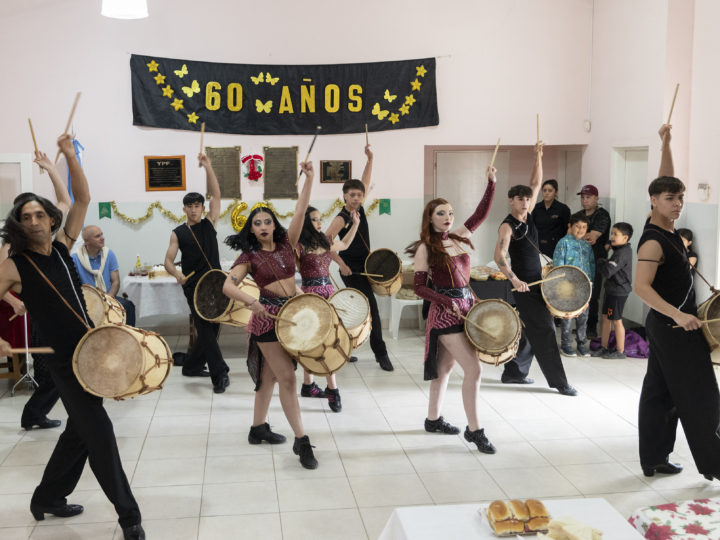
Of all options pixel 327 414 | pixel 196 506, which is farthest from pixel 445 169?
pixel 196 506

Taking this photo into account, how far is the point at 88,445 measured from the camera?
153 inches

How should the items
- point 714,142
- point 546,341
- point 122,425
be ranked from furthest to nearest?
point 714,142
point 546,341
point 122,425

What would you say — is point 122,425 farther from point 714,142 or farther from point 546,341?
point 714,142

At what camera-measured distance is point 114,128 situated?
349 inches

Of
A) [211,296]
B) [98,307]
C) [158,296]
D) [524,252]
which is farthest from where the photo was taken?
[158,296]

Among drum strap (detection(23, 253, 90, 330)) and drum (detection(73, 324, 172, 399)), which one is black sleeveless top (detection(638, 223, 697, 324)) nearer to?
drum (detection(73, 324, 172, 399))

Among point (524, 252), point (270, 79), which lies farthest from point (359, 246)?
point (270, 79)

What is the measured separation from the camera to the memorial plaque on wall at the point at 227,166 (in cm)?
910

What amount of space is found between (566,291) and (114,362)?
394 cm

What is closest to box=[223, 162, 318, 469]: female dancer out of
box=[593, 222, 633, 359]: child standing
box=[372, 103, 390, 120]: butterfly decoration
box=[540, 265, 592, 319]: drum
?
box=[540, 265, 592, 319]: drum

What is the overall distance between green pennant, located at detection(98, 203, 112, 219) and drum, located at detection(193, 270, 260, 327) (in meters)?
2.88

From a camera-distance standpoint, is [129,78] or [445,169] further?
[445,169]

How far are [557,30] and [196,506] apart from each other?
7.54m

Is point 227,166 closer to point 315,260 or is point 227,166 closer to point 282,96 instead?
point 282,96
